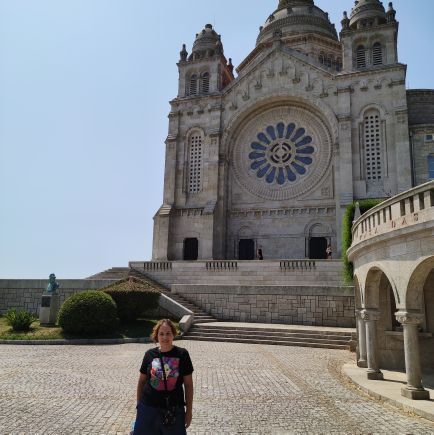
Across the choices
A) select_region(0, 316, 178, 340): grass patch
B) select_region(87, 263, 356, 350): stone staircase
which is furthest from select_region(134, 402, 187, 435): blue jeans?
select_region(0, 316, 178, 340): grass patch

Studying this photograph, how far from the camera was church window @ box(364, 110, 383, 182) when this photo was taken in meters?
30.2

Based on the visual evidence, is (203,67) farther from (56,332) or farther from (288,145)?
(56,332)

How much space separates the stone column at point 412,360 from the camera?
8453 mm

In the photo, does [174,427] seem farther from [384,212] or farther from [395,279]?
[384,212]

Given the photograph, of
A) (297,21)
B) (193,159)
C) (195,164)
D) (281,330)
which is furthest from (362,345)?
(297,21)

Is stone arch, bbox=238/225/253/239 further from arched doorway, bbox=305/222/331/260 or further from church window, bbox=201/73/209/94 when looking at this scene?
church window, bbox=201/73/209/94

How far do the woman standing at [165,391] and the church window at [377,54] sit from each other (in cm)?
3313

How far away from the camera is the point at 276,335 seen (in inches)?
707

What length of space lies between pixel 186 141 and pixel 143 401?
32.9m

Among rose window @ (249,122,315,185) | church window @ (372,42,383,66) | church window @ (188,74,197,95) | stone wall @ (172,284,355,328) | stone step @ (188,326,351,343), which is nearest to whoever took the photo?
stone step @ (188,326,351,343)

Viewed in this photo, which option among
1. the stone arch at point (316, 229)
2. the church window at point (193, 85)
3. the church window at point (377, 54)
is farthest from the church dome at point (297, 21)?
the stone arch at point (316, 229)

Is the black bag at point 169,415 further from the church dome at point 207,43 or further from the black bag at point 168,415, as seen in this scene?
the church dome at point 207,43

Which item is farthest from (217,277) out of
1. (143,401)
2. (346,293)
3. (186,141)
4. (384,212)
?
(143,401)

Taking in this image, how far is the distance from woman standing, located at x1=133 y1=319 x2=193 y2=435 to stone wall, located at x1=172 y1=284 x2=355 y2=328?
1654 centimetres
